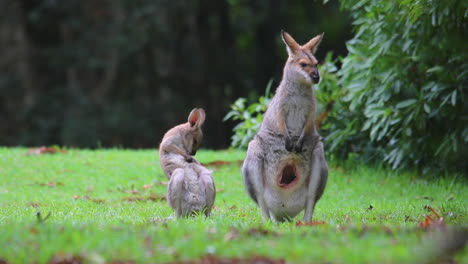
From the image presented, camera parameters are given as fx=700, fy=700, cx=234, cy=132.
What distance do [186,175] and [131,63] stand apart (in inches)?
729

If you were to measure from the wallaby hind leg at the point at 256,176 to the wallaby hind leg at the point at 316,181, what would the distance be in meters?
0.50

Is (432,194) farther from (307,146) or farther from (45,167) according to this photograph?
(45,167)

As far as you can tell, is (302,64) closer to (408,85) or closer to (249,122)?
(408,85)

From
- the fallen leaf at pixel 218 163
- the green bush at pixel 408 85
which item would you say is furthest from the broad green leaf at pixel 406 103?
the fallen leaf at pixel 218 163

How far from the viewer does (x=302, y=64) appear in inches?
327

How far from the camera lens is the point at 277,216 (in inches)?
328

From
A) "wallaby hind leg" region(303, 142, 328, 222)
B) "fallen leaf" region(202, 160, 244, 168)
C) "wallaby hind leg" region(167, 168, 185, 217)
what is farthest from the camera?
"fallen leaf" region(202, 160, 244, 168)

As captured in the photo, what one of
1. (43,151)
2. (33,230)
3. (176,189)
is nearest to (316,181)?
(176,189)

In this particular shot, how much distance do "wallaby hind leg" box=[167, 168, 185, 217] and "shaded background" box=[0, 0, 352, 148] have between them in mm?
16304

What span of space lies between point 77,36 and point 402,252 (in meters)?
23.5

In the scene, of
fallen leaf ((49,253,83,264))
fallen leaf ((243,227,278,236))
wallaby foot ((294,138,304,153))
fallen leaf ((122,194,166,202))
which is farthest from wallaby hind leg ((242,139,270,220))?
fallen leaf ((122,194,166,202))

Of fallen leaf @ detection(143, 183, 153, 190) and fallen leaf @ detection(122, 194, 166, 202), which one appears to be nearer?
fallen leaf @ detection(122, 194, 166, 202)

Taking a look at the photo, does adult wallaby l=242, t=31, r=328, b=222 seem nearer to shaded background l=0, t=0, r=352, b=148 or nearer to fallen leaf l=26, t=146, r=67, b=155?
fallen leaf l=26, t=146, r=67, b=155

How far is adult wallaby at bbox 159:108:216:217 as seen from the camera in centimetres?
842
